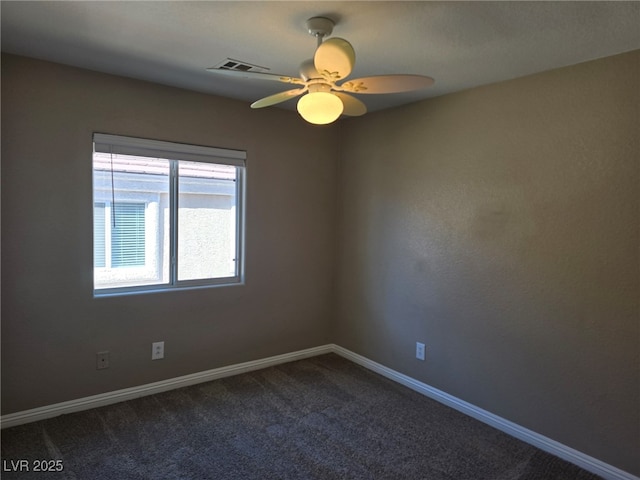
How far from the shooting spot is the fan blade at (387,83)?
5.69ft

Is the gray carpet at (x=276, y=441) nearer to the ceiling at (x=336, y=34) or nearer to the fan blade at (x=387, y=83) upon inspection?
the fan blade at (x=387, y=83)

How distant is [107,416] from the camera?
266cm

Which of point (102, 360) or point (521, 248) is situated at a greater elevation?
point (521, 248)

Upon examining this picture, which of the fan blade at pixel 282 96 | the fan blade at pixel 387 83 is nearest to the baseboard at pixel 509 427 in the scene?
the fan blade at pixel 387 83

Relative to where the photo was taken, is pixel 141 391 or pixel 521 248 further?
pixel 141 391

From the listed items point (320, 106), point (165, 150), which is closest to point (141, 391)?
point (165, 150)

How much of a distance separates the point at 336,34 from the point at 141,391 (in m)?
2.64

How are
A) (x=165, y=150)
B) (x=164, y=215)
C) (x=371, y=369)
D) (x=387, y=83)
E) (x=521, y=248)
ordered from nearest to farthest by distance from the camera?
1. (x=387, y=83)
2. (x=521, y=248)
3. (x=165, y=150)
4. (x=164, y=215)
5. (x=371, y=369)

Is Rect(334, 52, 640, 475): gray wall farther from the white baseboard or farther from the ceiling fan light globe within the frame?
the ceiling fan light globe

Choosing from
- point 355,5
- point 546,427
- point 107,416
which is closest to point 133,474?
point 107,416

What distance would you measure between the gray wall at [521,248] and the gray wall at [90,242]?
0.69 metres

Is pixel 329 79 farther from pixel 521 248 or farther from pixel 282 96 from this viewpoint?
pixel 521 248

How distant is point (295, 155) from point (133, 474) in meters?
2.54

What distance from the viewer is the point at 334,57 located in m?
1.53
